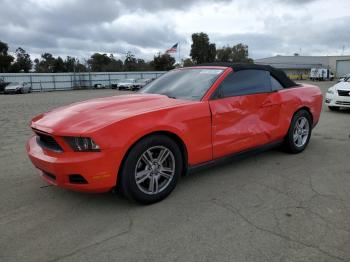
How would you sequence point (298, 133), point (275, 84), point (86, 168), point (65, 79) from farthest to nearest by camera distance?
point (65, 79), point (298, 133), point (275, 84), point (86, 168)

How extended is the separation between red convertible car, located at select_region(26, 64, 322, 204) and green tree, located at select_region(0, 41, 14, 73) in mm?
65553

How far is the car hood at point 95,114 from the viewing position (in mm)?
3256

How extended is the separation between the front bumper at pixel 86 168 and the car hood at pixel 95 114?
24 centimetres

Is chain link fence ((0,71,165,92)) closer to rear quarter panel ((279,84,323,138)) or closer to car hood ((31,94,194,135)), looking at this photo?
rear quarter panel ((279,84,323,138))

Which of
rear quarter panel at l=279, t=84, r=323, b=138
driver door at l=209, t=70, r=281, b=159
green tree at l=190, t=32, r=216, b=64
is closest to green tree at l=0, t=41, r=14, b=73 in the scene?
green tree at l=190, t=32, r=216, b=64

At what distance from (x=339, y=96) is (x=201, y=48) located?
60072mm

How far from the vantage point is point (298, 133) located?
5.59 meters

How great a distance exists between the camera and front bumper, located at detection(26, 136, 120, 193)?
3.13 meters

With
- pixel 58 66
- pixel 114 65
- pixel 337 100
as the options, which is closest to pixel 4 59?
pixel 58 66

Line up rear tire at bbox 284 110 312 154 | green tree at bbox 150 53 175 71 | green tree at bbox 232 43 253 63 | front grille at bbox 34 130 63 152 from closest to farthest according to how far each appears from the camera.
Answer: front grille at bbox 34 130 63 152
rear tire at bbox 284 110 312 154
green tree at bbox 150 53 175 71
green tree at bbox 232 43 253 63

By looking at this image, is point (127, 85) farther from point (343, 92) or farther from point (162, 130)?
point (162, 130)

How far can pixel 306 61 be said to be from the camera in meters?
94.1

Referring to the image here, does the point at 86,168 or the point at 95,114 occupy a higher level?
the point at 95,114

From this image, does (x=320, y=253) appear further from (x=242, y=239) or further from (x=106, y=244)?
(x=106, y=244)
